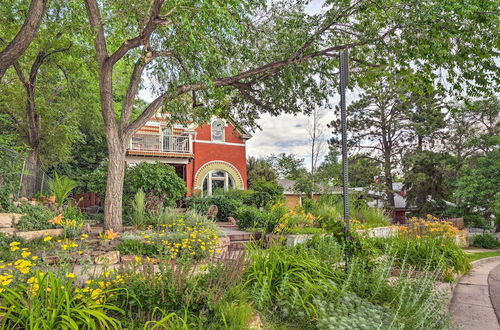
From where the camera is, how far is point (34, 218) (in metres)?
6.66

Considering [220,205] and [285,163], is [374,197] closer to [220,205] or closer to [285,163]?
[220,205]

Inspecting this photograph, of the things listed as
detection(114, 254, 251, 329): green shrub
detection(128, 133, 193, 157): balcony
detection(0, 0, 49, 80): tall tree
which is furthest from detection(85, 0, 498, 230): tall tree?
detection(128, 133, 193, 157): balcony

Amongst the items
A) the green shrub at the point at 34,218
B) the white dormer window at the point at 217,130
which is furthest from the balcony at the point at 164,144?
the green shrub at the point at 34,218

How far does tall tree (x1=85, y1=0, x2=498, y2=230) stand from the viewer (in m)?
6.03

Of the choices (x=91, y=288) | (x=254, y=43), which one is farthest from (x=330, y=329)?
(x=254, y=43)

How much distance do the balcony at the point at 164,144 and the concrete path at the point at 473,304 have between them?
49.5ft

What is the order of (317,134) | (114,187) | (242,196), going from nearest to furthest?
(114,187), (242,196), (317,134)

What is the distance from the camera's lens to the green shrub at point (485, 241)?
48.4 ft

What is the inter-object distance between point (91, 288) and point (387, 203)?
70.1 ft

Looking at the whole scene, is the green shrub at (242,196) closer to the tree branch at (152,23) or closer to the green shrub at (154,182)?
the green shrub at (154,182)

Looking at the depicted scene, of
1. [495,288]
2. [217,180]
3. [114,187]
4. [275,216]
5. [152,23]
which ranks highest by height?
[152,23]

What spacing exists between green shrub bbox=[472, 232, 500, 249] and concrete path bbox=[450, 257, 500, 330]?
1123cm

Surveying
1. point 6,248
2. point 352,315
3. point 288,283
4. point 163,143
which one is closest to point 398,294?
point 352,315

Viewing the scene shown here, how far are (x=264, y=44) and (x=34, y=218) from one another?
22.9ft
